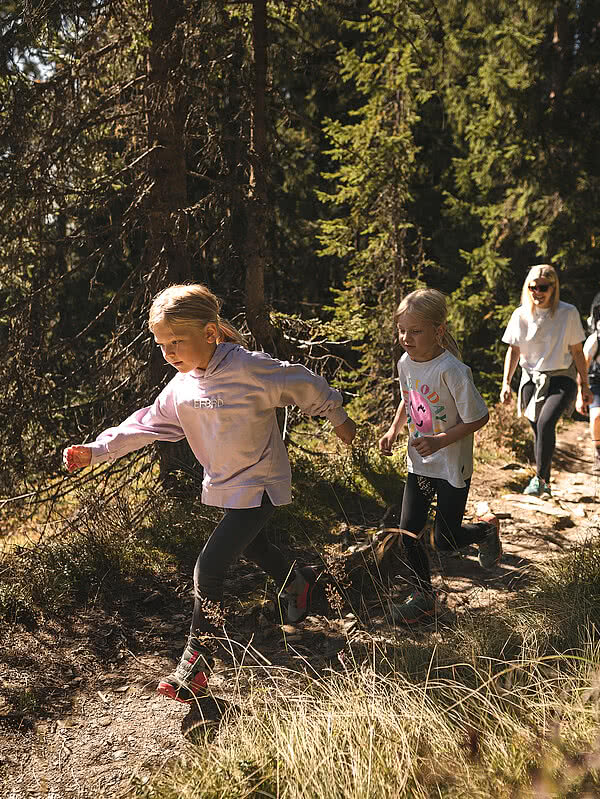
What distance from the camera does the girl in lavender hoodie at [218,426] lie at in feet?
11.7

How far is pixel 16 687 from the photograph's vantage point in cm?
376

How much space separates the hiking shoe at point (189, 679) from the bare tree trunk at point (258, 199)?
3098 mm

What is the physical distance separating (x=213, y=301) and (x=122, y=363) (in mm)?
2586

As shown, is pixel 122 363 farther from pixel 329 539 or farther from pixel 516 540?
pixel 516 540

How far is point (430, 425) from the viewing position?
4.21 meters

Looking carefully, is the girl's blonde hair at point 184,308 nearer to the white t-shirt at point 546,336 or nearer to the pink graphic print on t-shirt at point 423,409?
the pink graphic print on t-shirt at point 423,409

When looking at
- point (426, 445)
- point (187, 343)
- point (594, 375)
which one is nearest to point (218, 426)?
point (187, 343)

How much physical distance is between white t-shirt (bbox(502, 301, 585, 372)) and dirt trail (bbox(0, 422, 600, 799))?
4.87 ft

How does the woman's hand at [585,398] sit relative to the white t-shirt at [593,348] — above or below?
below

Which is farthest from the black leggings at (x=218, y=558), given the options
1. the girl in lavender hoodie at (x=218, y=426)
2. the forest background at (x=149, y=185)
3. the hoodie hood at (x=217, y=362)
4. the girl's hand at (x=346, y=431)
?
the forest background at (x=149, y=185)

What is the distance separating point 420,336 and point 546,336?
2757mm

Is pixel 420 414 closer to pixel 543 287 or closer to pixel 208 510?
pixel 208 510

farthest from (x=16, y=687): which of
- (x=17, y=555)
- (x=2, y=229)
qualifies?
(x=2, y=229)

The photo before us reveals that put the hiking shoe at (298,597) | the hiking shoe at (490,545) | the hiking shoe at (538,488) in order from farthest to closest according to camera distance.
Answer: the hiking shoe at (538,488), the hiking shoe at (490,545), the hiking shoe at (298,597)
